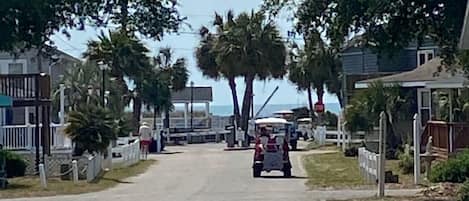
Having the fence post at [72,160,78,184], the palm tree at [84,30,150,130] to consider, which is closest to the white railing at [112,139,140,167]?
the fence post at [72,160,78,184]

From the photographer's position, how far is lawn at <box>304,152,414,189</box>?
3070 cm

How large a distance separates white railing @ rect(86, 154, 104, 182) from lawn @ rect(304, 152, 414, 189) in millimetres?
6640

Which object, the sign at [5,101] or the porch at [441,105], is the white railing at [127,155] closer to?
the sign at [5,101]

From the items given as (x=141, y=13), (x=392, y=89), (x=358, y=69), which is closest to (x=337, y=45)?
(x=141, y=13)

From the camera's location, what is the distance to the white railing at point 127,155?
4441 centimetres

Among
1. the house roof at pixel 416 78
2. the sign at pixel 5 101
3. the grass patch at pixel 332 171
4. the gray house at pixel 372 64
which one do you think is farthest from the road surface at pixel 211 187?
the gray house at pixel 372 64

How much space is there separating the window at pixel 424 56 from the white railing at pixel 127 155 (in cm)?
1515

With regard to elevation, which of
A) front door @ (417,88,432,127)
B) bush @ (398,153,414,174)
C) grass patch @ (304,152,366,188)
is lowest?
grass patch @ (304,152,366,188)

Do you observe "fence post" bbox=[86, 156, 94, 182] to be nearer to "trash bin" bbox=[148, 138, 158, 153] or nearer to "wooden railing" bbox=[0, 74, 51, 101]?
"wooden railing" bbox=[0, 74, 51, 101]

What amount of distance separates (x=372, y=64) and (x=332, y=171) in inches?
1090

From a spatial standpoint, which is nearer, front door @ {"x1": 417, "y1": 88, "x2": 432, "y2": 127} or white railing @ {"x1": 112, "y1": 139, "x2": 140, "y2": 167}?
white railing @ {"x1": 112, "y1": 139, "x2": 140, "y2": 167}

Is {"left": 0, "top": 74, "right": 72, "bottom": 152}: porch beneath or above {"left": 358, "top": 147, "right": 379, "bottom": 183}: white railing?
above

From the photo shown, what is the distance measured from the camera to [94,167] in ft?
119

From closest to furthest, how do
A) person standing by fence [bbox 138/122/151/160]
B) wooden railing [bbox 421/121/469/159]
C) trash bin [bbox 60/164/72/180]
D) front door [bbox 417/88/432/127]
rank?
wooden railing [bbox 421/121/469/159], trash bin [bbox 60/164/72/180], front door [bbox 417/88/432/127], person standing by fence [bbox 138/122/151/160]
